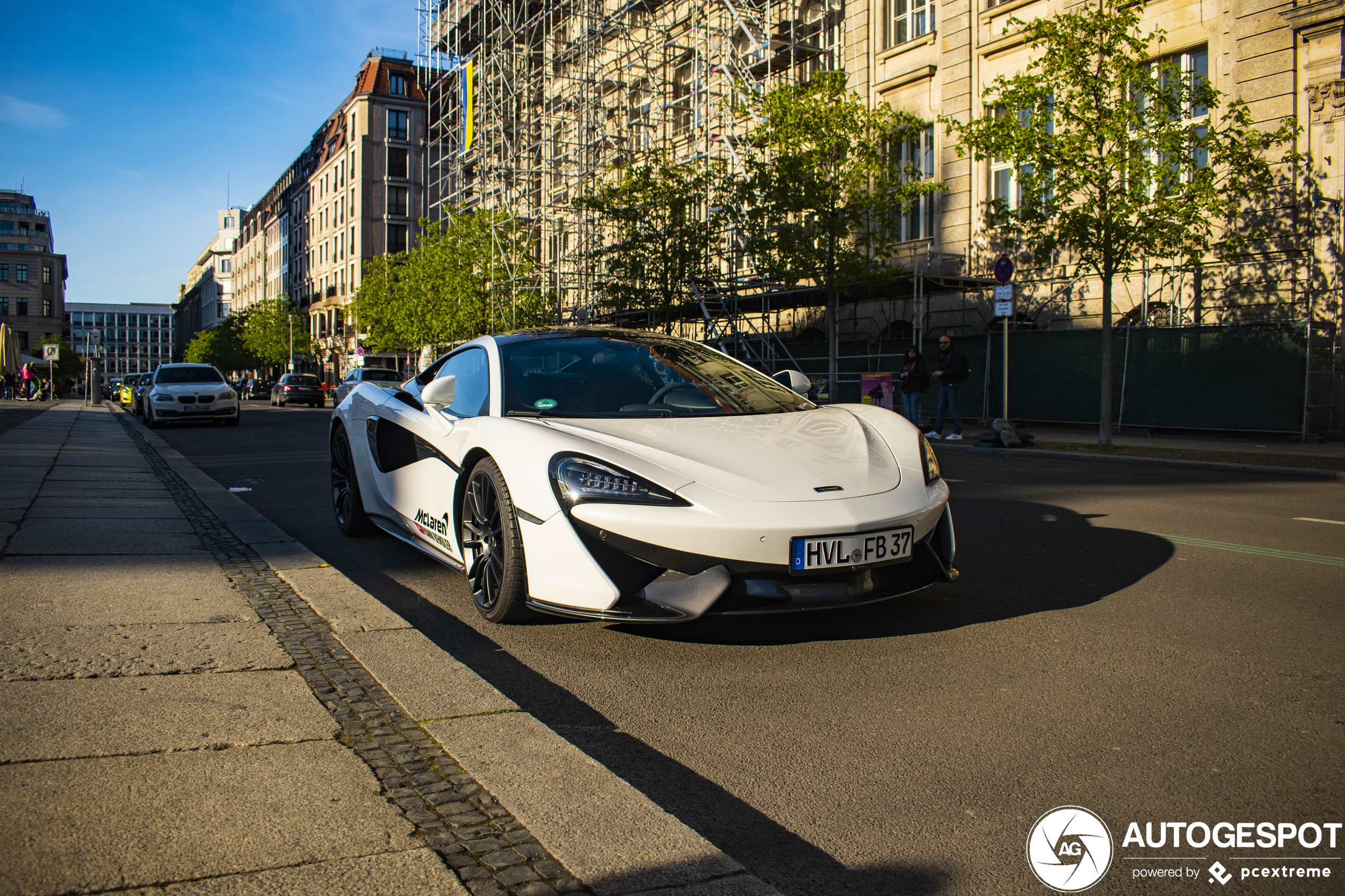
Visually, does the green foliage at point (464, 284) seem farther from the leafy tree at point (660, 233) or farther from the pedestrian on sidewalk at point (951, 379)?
the pedestrian on sidewalk at point (951, 379)

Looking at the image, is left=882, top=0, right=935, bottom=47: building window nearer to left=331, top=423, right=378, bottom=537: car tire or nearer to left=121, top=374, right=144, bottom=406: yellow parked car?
left=331, top=423, right=378, bottom=537: car tire

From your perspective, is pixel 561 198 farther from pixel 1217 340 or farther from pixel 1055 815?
pixel 1055 815

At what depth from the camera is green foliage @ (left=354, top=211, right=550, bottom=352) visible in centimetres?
3781

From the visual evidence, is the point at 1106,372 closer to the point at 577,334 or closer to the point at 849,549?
the point at 577,334

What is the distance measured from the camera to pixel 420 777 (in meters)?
2.58

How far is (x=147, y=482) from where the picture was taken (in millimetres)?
9492

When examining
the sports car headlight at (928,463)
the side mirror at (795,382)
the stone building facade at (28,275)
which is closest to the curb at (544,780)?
the sports car headlight at (928,463)

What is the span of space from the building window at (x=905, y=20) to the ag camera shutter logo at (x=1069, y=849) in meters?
26.2

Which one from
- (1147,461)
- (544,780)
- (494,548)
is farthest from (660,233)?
(544,780)

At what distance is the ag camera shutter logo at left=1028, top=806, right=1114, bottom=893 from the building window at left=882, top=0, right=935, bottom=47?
1032 inches

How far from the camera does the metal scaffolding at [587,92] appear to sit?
1125 inches

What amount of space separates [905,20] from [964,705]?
26499 millimetres

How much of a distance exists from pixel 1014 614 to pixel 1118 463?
10061mm

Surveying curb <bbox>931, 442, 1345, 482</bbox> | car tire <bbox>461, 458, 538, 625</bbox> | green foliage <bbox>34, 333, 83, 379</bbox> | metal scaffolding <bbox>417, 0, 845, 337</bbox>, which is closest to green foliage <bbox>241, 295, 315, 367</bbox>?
green foliage <bbox>34, 333, 83, 379</bbox>
